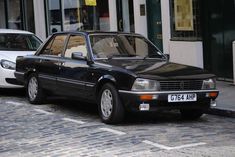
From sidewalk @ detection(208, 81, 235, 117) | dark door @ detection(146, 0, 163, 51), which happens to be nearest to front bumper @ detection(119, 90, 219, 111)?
sidewalk @ detection(208, 81, 235, 117)

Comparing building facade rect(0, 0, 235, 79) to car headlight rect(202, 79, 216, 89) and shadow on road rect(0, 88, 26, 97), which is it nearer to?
shadow on road rect(0, 88, 26, 97)

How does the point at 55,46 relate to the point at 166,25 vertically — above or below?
below

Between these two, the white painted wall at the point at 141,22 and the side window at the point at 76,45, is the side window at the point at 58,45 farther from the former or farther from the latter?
the white painted wall at the point at 141,22

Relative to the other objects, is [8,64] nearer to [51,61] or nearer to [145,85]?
[51,61]

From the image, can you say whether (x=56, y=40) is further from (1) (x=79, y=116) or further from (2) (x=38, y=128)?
(2) (x=38, y=128)

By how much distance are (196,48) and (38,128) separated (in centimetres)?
635

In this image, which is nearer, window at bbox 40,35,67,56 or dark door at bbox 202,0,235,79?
window at bbox 40,35,67,56

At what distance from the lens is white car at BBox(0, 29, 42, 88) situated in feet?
42.0

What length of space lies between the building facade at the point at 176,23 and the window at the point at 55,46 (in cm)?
441

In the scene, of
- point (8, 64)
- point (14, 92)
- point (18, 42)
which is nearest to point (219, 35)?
point (18, 42)

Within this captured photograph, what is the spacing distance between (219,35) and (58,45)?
4.65 metres

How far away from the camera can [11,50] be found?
13.8 metres

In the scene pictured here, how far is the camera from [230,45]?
530 inches

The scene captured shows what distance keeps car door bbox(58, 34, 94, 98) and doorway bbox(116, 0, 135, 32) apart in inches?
267
